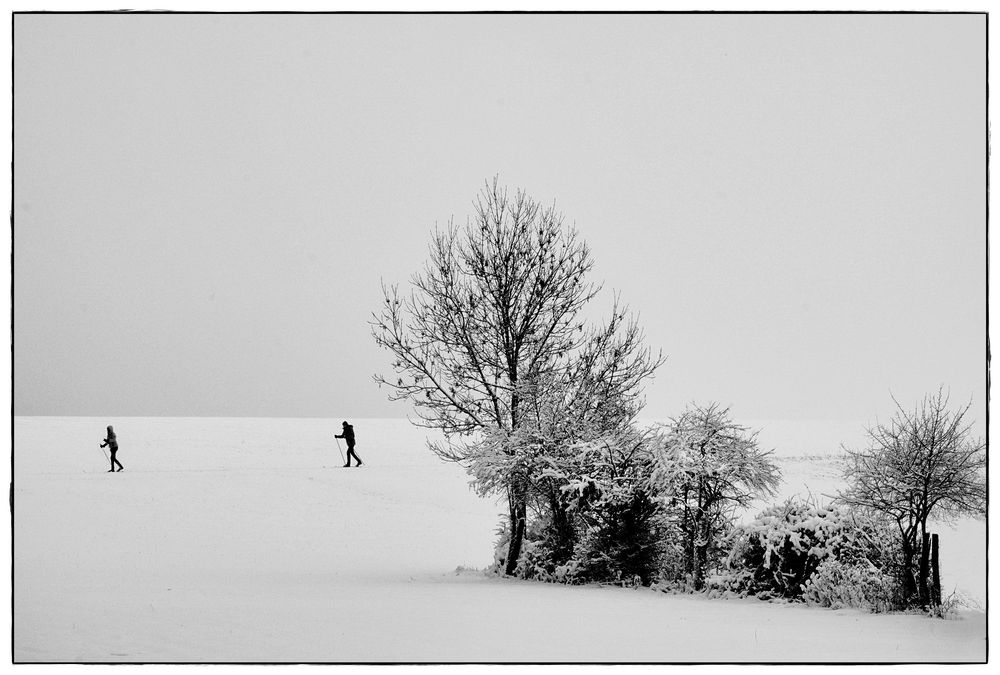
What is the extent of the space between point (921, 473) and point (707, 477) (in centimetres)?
341

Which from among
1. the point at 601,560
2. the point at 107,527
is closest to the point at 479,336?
the point at 601,560

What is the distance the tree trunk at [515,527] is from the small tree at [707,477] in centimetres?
286

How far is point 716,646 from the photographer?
11.9m

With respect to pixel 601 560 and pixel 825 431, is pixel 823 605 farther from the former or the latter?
pixel 825 431

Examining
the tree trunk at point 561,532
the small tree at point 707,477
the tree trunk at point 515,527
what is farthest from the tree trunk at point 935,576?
the tree trunk at point 515,527

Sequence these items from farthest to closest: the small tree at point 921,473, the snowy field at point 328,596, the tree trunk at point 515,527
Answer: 1. the tree trunk at point 515,527
2. the small tree at point 921,473
3. the snowy field at point 328,596

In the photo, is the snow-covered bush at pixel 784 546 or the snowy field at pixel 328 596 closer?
the snowy field at pixel 328 596

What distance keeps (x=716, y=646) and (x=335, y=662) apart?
460 cm

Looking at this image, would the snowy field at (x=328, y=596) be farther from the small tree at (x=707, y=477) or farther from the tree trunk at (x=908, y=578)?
the small tree at (x=707, y=477)

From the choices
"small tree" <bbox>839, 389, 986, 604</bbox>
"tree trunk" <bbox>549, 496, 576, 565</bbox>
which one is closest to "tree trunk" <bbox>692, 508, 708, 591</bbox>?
"tree trunk" <bbox>549, 496, 576, 565</bbox>

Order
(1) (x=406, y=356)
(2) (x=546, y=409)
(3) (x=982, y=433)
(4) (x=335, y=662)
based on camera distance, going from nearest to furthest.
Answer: (4) (x=335, y=662) → (3) (x=982, y=433) → (2) (x=546, y=409) → (1) (x=406, y=356)

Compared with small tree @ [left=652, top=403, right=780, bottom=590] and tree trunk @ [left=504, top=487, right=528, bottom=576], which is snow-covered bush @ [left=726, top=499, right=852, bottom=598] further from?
tree trunk @ [left=504, top=487, right=528, bottom=576]

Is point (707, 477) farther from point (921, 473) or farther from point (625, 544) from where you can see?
point (921, 473)

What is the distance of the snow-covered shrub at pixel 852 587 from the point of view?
1412 cm
